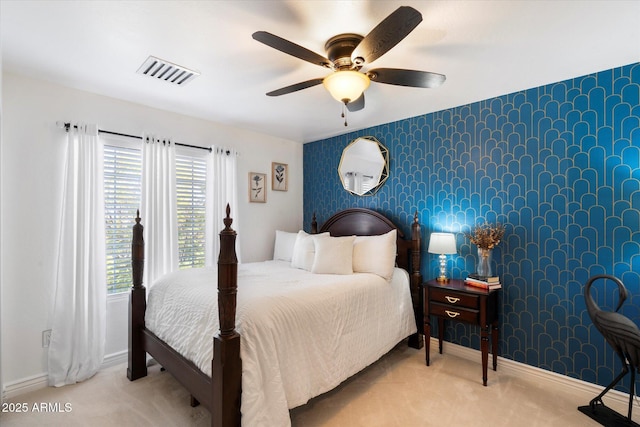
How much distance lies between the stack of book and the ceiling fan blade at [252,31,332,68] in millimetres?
2182

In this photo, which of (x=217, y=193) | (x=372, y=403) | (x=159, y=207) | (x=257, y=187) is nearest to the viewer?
(x=372, y=403)

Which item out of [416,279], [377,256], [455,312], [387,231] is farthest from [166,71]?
[455,312]

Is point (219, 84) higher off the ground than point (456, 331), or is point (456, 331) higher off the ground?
point (219, 84)

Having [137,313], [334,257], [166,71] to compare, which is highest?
[166,71]

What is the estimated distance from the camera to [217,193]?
3586 millimetres

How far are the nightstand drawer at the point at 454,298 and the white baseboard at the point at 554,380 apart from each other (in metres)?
0.71

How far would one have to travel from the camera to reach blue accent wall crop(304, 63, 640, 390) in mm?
2277

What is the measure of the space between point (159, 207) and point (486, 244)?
10.3 feet

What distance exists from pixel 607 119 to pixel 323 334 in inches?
105

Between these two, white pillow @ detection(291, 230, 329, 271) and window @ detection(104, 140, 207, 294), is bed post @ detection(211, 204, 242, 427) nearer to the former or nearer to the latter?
white pillow @ detection(291, 230, 329, 271)

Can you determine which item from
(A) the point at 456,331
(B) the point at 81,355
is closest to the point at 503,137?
(A) the point at 456,331

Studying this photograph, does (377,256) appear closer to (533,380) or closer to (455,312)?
(455,312)

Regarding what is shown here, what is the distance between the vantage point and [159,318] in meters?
2.45

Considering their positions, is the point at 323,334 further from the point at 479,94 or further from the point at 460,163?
the point at 479,94
